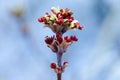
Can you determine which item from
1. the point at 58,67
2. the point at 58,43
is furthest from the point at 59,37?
the point at 58,67

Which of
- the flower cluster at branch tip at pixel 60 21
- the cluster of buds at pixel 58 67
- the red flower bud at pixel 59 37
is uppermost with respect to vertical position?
the flower cluster at branch tip at pixel 60 21

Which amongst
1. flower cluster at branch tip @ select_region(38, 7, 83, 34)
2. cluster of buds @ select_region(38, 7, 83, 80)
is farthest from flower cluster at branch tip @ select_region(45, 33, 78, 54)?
flower cluster at branch tip @ select_region(38, 7, 83, 34)

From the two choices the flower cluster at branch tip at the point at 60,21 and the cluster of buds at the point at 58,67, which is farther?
the flower cluster at branch tip at the point at 60,21

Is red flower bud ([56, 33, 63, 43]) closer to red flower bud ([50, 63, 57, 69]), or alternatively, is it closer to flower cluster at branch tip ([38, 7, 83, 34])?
flower cluster at branch tip ([38, 7, 83, 34])

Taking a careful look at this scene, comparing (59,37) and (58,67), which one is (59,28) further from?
(58,67)

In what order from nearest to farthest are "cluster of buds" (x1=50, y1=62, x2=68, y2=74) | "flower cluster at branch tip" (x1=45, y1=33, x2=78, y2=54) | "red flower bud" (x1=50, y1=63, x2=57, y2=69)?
"cluster of buds" (x1=50, y1=62, x2=68, y2=74), "red flower bud" (x1=50, y1=63, x2=57, y2=69), "flower cluster at branch tip" (x1=45, y1=33, x2=78, y2=54)

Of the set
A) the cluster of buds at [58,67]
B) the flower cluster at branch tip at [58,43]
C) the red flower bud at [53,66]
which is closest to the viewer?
the cluster of buds at [58,67]

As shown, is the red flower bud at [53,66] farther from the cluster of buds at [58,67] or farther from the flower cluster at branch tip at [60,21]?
the flower cluster at branch tip at [60,21]

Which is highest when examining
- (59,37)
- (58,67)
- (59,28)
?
(59,28)

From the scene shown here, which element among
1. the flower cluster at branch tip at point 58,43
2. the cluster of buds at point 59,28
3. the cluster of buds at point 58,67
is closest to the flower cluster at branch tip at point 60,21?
the cluster of buds at point 59,28
